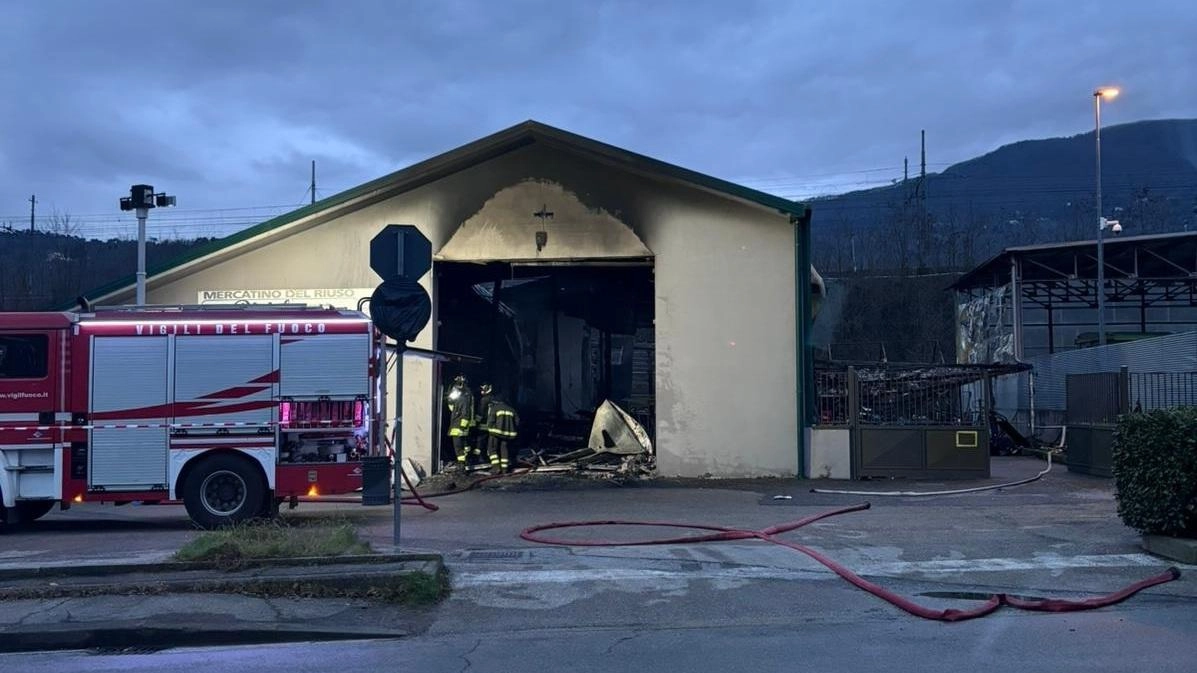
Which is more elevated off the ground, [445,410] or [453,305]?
[453,305]

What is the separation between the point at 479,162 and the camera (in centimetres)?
1869

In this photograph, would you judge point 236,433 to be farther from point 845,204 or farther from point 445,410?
point 845,204

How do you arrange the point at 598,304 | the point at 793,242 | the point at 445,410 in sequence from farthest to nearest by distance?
the point at 598,304 → the point at 445,410 → the point at 793,242

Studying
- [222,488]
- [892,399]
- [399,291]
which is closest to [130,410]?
[222,488]

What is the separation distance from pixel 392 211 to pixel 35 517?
8.01 m

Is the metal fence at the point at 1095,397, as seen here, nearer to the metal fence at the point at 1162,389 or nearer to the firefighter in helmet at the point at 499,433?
the metal fence at the point at 1162,389

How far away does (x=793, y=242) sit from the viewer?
59.9 feet

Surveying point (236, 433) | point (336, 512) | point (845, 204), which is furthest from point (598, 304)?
point (845, 204)

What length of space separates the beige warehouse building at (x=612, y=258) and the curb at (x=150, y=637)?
10.9m

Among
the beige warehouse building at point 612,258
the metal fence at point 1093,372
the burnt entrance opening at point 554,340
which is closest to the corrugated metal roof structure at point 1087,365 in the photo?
the metal fence at point 1093,372

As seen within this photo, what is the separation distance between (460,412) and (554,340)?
6.49 meters

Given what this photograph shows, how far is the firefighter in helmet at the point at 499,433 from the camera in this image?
1919 centimetres

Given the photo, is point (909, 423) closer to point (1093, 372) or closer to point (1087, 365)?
point (1093, 372)

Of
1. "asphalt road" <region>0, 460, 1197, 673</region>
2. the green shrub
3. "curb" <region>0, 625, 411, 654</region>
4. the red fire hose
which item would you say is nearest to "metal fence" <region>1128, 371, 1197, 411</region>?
"asphalt road" <region>0, 460, 1197, 673</region>
